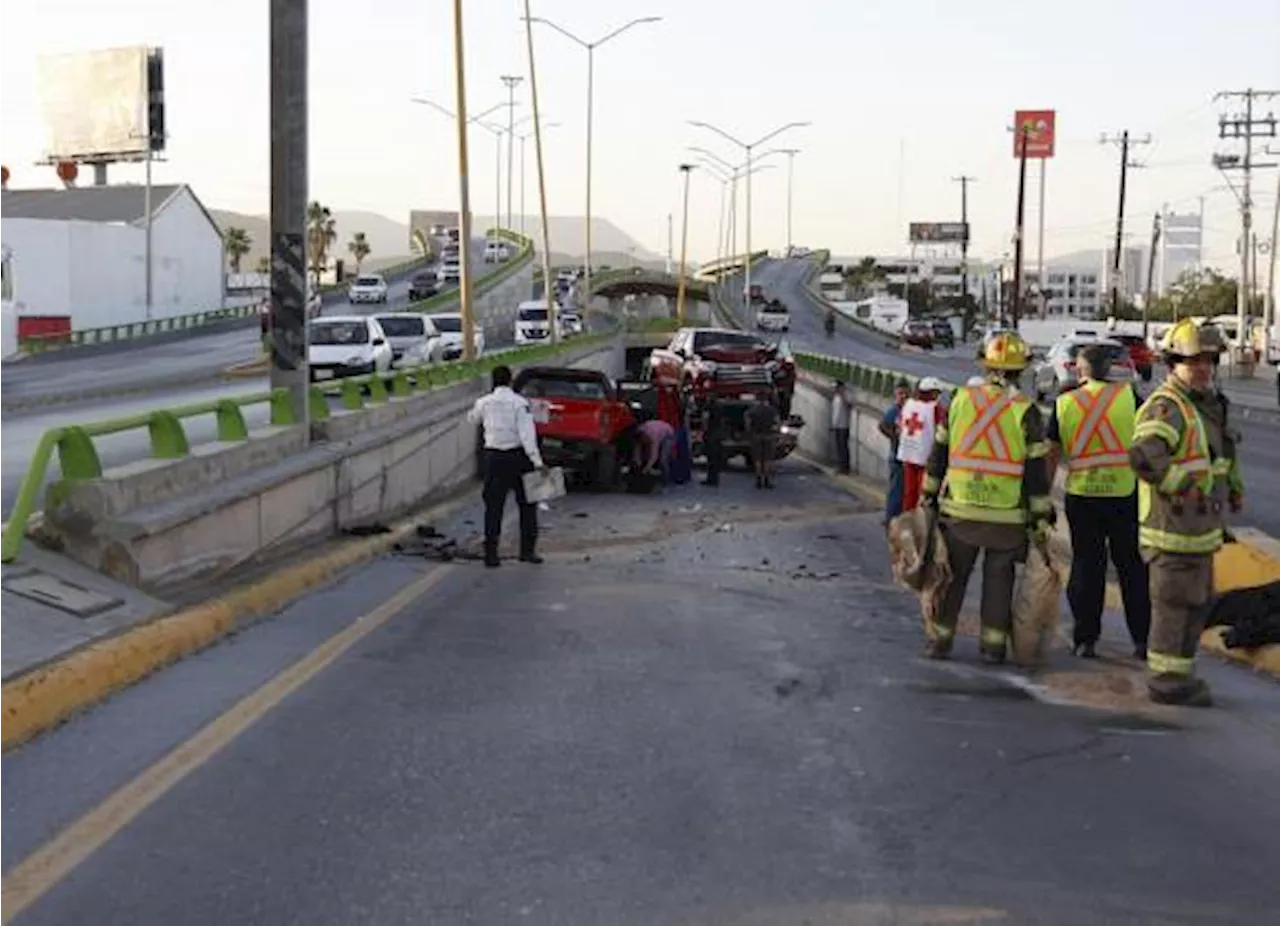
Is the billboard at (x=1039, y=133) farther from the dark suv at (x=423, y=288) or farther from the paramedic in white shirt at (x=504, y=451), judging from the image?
the paramedic in white shirt at (x=504, y=451)

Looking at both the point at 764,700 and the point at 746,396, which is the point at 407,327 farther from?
the point at 764,700

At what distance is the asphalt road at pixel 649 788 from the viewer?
15.6 ft

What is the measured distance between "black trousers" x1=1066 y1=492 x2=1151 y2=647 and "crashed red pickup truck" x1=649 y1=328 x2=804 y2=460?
17552mm

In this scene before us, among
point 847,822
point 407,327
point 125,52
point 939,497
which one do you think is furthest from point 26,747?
point 125,52

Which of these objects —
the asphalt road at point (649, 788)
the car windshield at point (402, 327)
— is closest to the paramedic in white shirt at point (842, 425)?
the car windshield at point (402, 327)

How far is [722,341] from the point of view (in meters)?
34.8

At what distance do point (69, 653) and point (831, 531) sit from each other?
1143 centimetres

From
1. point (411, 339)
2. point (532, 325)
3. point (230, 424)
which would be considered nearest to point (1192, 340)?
point (230, 424)

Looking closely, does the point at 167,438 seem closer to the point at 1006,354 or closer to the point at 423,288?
the point at 1006,354

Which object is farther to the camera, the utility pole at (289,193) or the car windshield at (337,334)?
the car windshield at (337,334)

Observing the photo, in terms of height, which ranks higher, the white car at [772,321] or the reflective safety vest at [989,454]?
the reflective safety vest at [989,454]

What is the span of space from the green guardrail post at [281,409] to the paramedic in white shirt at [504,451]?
200cm

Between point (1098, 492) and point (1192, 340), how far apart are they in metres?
1.56

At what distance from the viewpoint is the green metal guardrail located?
347 inches
